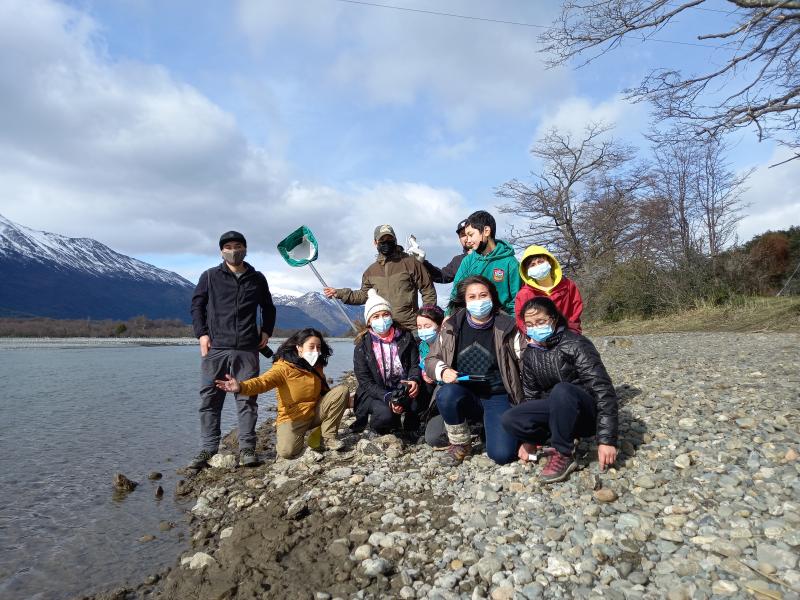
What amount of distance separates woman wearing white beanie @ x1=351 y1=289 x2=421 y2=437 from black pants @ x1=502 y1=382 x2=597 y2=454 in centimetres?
148

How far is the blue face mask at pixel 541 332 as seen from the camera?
3963mm

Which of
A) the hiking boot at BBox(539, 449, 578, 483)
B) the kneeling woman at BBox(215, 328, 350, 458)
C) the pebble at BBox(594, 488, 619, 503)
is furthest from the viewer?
the kneeling woman at BBox(215, 328, 350, 458)

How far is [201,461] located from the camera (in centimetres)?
534

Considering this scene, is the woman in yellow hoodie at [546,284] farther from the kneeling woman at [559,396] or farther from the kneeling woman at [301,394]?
the kneeling woman at [301,394]

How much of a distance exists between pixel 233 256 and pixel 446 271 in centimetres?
274

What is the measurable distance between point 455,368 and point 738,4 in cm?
784

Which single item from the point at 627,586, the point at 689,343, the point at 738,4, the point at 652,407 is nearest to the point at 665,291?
the point at 689,343

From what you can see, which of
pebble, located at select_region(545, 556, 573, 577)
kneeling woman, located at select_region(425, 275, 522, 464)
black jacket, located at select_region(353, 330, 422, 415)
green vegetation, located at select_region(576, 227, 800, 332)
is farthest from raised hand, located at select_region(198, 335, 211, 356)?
green vegetation, located at select_region(576, 227, 800, 332)

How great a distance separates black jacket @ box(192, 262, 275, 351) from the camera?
5434 mm

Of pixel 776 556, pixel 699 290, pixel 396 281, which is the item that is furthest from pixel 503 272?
pixel 699 290

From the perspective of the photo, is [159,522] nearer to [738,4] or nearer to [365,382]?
[365,382]

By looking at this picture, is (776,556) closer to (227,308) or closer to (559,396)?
(559,396)

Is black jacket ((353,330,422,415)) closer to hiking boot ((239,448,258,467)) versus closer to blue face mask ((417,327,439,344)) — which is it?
blue face mask ((417,327,439,344))

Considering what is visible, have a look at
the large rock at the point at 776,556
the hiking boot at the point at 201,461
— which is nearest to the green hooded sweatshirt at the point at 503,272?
the large rock at the point at 776,556
